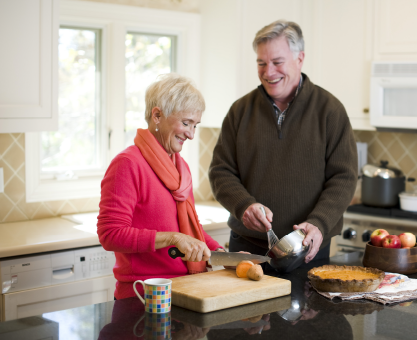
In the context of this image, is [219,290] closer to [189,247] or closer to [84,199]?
[189,247]

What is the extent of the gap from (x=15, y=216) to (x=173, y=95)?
1.69m

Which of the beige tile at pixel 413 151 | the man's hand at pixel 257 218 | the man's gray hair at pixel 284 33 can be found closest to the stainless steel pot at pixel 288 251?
the man's hand at pixel 257 218

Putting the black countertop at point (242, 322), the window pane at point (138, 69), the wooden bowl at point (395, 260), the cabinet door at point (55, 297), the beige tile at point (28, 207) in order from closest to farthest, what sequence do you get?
the black countertop at point (242, 322), the wooden bowl at point (395, 260), the cabinet door at point (55, 297), the beige tile at point (28, 207), the window pane at point (138, 69)

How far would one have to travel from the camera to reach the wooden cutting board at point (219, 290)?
4.51ft

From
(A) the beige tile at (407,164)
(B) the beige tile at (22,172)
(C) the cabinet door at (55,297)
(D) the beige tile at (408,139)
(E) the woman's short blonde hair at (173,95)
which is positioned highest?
(E) the woman's short blonde hair at (173,95)

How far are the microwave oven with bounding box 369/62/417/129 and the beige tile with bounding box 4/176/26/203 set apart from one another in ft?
6.70

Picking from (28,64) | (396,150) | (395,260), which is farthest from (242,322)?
(396,150)

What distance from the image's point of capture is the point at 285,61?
6.59 feet

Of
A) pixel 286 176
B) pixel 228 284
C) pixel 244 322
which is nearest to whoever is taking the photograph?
pixel 244 322

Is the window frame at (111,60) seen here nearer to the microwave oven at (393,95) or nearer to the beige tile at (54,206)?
the beige tile at (54,206)

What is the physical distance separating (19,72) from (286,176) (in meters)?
1.33

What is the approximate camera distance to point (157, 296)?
1332mm

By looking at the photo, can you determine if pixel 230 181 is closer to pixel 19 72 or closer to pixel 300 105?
pixel 300 105

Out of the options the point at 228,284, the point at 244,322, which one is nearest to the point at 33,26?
the point at 228,284
